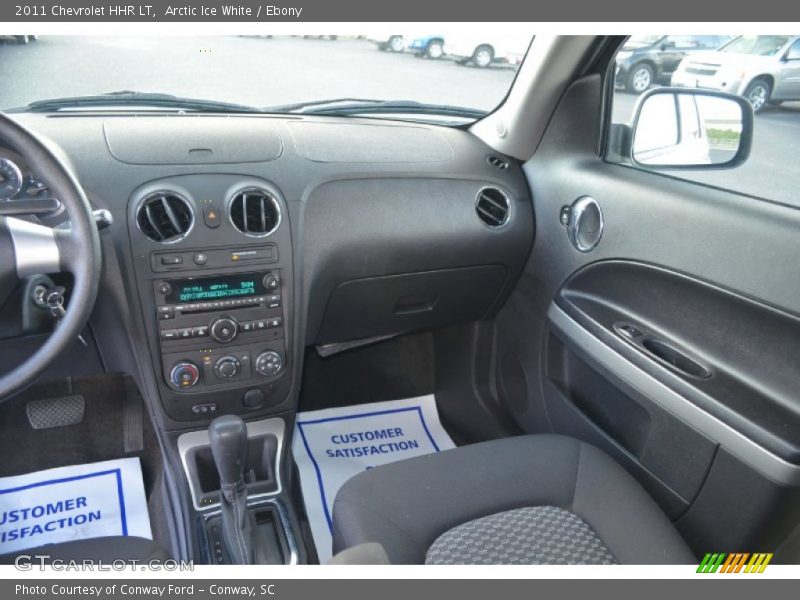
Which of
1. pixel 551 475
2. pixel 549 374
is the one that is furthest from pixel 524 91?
pixel 551 475

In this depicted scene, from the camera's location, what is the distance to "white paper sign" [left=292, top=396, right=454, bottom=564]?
2146mm

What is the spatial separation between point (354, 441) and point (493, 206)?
986mm

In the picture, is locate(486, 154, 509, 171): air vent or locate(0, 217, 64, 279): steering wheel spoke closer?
locate(0, 217, 64, 279): steering wheel spoke

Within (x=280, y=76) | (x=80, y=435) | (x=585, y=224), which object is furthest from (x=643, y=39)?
(x=80, y=435)

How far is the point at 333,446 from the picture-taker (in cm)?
232

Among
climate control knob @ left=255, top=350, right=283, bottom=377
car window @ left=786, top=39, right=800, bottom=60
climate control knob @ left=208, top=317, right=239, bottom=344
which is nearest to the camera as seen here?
car window @ left=786, top=39, right=800, bottom=60

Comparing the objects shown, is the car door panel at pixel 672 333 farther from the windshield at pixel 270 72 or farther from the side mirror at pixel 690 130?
the windshield at pixel 270 72

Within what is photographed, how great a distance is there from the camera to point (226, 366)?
5.62ft

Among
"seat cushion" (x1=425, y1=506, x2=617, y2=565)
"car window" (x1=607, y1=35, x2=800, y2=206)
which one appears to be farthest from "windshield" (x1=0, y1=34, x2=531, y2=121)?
"seat cushion" (x1=425, y1=506, x2=617, y2=565)

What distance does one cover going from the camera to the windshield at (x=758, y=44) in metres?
1.42

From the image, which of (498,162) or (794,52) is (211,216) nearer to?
(498,162)

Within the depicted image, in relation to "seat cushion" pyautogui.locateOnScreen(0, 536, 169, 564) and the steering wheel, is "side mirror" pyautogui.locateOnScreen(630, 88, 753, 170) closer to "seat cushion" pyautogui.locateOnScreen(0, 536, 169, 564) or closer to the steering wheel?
the steering wheel

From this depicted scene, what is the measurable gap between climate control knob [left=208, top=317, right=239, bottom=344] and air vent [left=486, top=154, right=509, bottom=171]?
909 millimetres

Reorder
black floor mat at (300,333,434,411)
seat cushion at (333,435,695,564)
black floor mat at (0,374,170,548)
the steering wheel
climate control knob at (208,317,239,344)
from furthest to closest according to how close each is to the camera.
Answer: black floor mat at (300,333,434,411) → black floor mat at (0,374,170,548) → climate control knob at (208,317,239,344) → seat cushion at (333,435,695,564) → the steering wheel
